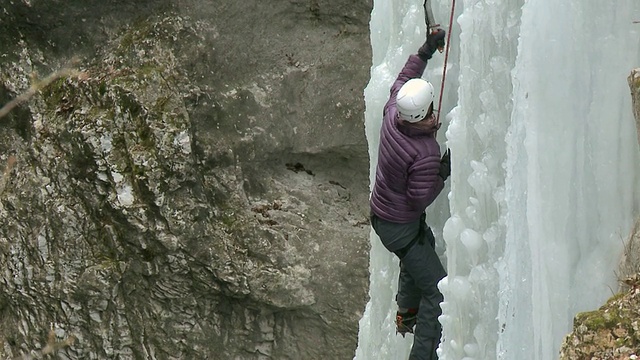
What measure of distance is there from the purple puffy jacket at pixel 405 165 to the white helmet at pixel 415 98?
4.9 inches

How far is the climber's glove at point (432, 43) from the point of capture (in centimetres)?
496

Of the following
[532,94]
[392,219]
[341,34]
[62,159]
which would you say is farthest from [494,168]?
[62,159]

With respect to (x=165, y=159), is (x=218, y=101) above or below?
above

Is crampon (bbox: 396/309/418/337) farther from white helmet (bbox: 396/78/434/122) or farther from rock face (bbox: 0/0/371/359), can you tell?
rock face (bbox: 0/0/371/359)

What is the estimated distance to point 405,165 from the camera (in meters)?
5.10

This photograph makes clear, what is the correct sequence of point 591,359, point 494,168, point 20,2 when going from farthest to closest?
point 20,2, point 494,168, point 591,359

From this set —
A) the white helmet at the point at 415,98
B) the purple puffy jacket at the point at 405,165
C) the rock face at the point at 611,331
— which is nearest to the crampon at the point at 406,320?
the purple puffy jacket at the point at 405,165

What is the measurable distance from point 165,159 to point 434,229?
3193 millimetres

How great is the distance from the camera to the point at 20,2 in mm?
7699

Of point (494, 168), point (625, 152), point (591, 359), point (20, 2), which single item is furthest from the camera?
point (20, 2)

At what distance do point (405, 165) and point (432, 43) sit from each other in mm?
781

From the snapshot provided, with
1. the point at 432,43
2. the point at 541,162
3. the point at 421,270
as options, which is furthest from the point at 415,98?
the point at 421,270

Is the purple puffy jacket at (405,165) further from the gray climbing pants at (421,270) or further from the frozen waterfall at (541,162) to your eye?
the frozen waterfall at (541,162)

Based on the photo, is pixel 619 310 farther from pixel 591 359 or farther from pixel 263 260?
pixel 263 260
